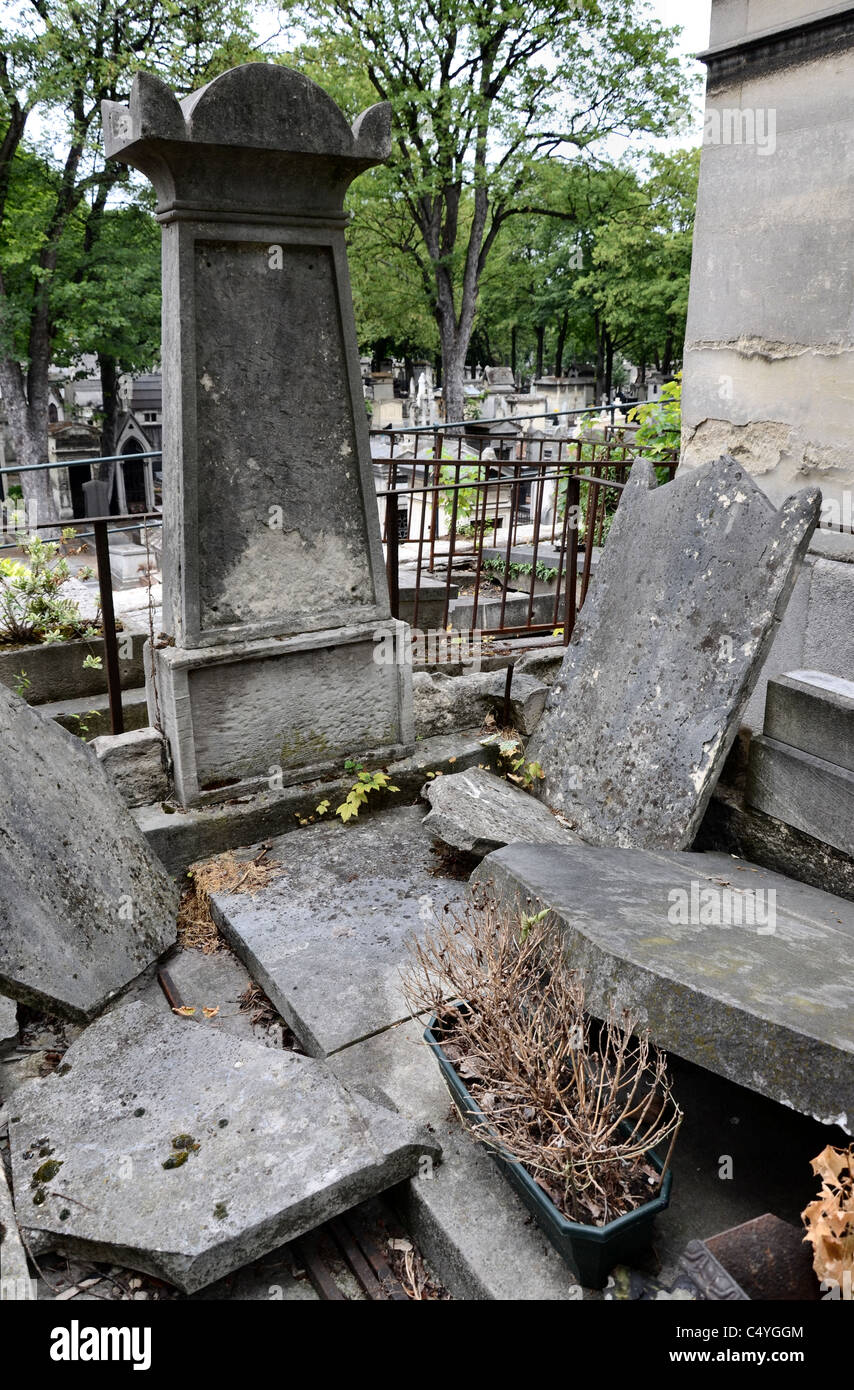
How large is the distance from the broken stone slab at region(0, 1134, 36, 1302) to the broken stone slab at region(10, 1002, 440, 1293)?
0.25ft

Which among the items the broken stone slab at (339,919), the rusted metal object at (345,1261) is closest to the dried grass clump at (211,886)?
the broken stone slab at (339,919)

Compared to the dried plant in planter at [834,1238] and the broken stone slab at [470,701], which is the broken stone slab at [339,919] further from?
the dried plant in planter at [834,1238]

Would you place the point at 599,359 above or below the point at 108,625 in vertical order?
above

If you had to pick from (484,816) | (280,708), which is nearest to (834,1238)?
(484,816)

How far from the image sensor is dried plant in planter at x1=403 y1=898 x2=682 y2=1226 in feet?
6.80

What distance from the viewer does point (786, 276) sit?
3895 millimetres

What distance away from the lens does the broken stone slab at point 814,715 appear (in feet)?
10.4

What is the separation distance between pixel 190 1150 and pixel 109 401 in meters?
24.5

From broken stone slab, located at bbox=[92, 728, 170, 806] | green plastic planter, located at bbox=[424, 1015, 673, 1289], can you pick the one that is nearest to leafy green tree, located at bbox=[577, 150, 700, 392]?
broken stone slab, located at bbox=[92, 728, 170, 806]

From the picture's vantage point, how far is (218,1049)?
274cm

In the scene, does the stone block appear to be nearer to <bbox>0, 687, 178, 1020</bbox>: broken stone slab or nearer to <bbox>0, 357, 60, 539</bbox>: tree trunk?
<bbox>0, 687, 178, 1020</bbox>: broken stone slab

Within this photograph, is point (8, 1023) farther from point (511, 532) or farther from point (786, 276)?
point (511, 532)

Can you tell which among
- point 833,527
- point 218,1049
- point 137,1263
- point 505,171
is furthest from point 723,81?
point 505,171

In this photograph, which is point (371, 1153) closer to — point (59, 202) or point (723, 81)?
point (723, 81)
